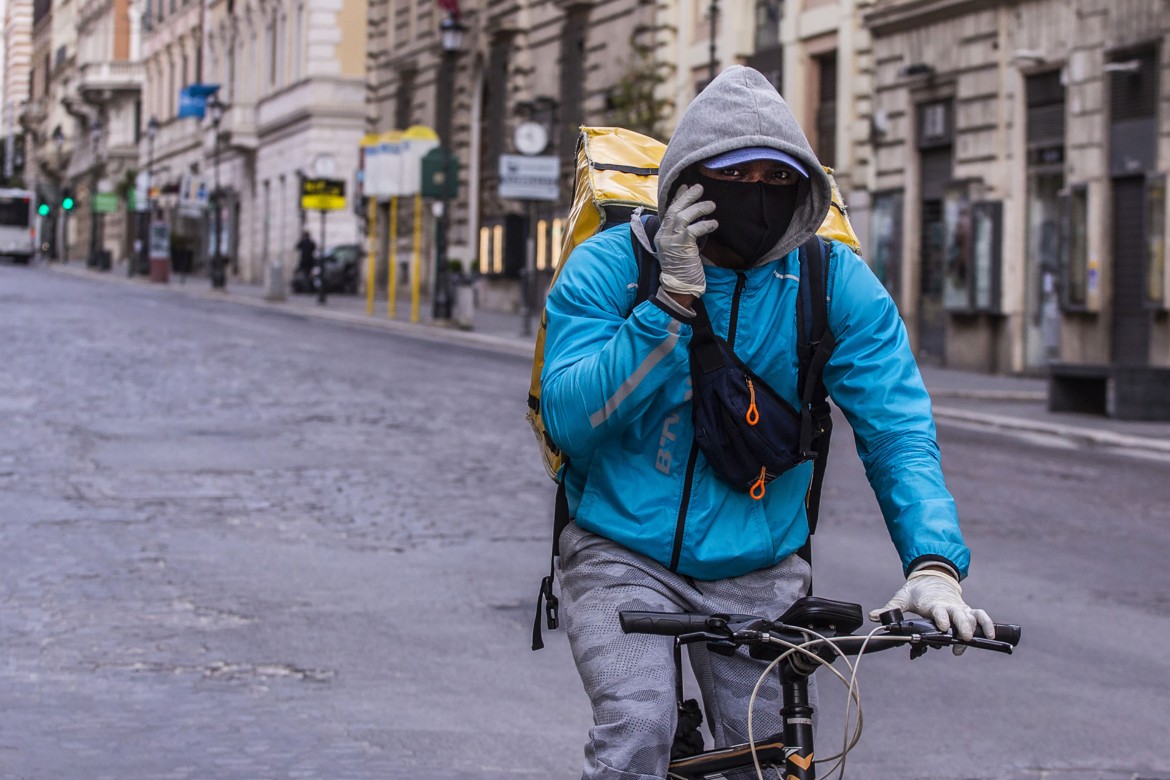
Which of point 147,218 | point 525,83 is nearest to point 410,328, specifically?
point 525,83

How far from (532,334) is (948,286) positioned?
9.20 metres

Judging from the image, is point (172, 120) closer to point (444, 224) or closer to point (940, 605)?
point (444, 224)

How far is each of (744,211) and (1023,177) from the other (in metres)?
23.2

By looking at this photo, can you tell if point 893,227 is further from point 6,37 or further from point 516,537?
point 6,37

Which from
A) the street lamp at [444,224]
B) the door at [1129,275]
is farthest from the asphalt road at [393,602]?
→ the street lamp at [444,224]

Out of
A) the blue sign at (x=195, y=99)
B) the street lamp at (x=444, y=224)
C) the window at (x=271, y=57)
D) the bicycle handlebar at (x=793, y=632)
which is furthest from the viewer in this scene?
the blue sign at (x=195, y=99)

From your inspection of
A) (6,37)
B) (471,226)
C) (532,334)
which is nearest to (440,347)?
(532,334)

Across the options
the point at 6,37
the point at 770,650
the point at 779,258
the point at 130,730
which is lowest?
the point at 130,730

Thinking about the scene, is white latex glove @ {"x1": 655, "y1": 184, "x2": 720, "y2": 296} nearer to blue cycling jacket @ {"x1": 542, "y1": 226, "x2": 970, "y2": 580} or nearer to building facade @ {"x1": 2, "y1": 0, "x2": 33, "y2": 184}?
blue cycling jacket @ {"x1": 542, "y1": 226, "x2": 970, "y2": 580}

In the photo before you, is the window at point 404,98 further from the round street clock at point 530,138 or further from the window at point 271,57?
the round street clock at point 530,138

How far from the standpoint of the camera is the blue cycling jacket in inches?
128

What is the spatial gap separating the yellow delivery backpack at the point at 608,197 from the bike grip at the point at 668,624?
649 mm

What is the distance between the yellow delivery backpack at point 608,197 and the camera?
3654mm

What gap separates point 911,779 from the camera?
18.2 ft
